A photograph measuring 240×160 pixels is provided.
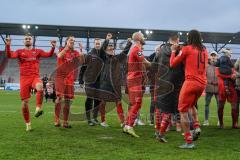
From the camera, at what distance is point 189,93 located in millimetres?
8172

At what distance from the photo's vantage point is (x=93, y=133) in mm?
10359

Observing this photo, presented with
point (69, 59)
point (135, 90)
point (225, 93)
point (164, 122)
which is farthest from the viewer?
point (225, 93)

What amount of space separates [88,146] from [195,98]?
2176mm

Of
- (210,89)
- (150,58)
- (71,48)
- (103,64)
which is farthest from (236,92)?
(71,48)

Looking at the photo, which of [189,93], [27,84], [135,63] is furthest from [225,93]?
[27,84]

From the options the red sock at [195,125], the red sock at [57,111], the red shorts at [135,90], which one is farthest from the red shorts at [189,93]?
the red sock at [57,111]

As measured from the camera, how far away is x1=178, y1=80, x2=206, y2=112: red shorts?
815 centimetres

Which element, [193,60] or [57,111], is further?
[57,111]

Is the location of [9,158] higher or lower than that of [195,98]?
lower

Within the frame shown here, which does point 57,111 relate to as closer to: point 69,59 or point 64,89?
point 64,89

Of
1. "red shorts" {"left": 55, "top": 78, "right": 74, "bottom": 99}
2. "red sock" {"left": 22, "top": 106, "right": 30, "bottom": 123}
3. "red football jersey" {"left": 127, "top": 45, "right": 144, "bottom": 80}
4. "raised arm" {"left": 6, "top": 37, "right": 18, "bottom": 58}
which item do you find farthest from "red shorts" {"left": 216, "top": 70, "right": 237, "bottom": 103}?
"raised arm" {"left": 6, "top": 37, "right": 18, "bottom": 58}

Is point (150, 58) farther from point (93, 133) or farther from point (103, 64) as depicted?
point (93, 133)

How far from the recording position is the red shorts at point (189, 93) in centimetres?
815

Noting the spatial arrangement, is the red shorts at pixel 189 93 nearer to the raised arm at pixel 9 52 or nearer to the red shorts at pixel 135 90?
the red shorts at pixel 135 90
